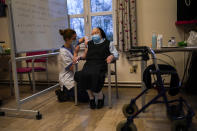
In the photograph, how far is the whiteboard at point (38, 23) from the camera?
87.8 inches

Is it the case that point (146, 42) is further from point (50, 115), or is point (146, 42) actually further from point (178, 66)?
point (50, 115)

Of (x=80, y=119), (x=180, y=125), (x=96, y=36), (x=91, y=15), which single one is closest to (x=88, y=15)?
(x=91, y=15)

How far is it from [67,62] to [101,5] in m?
1.39

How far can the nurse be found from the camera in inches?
105

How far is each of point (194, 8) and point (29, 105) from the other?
9.11 ft

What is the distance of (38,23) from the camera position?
102 inches

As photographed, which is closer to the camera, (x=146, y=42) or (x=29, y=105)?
(x=29, y=105)

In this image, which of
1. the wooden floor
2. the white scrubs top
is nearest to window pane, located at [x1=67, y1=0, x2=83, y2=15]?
the white scrubs top

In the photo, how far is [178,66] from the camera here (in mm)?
3115

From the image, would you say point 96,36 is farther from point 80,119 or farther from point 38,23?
point 80,119

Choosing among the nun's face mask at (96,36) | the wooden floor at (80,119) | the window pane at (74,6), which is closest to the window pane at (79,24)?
the window pane at (74,6)

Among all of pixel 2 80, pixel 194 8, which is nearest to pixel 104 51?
pixel 194 8

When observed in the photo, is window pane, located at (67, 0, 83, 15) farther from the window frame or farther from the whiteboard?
the whiteboard

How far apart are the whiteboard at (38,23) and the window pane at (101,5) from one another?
1.73 feet
